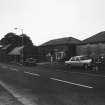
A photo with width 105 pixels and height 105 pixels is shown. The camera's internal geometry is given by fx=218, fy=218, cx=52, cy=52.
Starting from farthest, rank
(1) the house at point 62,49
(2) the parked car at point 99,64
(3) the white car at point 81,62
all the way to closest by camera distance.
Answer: (1) the house at point 62,49 → (3) the white car at point 81,62 → (2) the parked car at point 99,64

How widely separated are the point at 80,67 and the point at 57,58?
1111 inches

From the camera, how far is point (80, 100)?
8359 mm

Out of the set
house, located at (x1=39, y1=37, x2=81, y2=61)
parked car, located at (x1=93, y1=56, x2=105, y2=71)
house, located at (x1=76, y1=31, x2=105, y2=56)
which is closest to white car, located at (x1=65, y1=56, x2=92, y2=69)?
parked car, located at (x1=93, y1=56, x2=105, y2=71)

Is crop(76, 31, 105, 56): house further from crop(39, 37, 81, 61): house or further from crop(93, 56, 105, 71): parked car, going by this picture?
crop(93, 56, 105, 71): parked car

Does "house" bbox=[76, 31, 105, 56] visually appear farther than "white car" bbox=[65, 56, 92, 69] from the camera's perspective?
Yes

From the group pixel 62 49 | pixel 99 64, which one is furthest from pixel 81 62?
pixel 62 49

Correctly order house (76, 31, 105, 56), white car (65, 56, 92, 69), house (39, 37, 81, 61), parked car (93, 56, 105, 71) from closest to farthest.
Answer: parked car (93, 56, 105, 71)
white car (65, 56, 92, 69)
house (76, 31, 105, 56)
house (39, 37, 81, 61)

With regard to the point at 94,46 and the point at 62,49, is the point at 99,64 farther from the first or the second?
the point at 62,49

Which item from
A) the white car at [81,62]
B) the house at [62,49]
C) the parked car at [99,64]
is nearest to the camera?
the parked car at [99,64]

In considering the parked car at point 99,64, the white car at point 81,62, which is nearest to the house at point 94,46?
the white car at point 81,62

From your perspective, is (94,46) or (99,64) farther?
(94,46)

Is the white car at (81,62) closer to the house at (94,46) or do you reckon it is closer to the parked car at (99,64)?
the parked car at (99,64)

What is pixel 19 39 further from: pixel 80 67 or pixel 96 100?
pixel 96 100

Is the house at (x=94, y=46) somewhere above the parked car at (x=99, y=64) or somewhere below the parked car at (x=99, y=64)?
above
